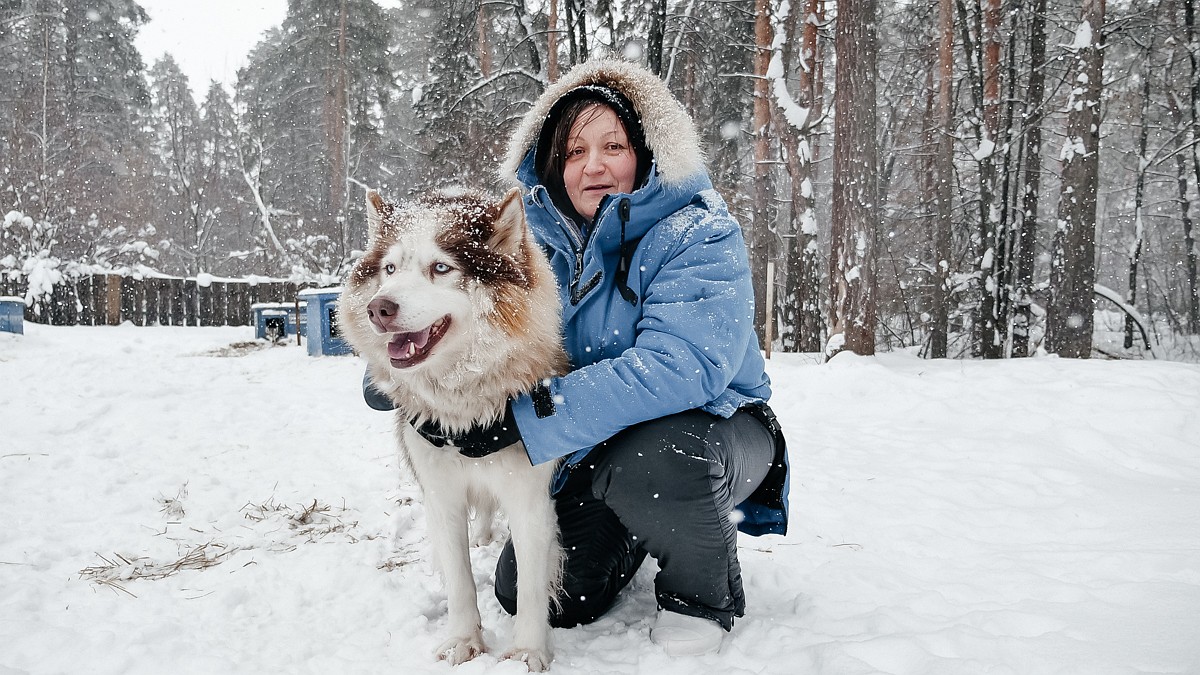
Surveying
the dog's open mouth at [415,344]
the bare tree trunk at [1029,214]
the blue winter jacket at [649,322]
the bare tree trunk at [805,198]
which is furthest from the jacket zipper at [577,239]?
the bare tree trunk at [1029,214]

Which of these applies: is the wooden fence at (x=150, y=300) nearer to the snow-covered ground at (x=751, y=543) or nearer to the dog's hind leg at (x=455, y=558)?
the snow-covered ground at (x=751, y=543)

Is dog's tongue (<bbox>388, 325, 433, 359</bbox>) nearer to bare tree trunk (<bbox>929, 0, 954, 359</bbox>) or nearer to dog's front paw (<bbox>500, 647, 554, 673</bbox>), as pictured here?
dog's front paw (<bbox>500, 647, 554, 673</bbox>)

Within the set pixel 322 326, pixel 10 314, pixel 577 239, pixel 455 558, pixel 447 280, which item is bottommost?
pixel 455 558

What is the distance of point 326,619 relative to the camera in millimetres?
1969

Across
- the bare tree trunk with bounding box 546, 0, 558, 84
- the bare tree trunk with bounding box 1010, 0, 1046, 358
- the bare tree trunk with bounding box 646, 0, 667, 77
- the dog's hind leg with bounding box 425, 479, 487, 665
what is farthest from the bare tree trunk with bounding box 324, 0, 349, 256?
the dog's hind leg with bounding box 425, 479, 487, 665

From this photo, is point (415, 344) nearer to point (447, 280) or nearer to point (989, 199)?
point (447, 280)

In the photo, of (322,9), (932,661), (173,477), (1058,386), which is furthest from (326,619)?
(322,9)

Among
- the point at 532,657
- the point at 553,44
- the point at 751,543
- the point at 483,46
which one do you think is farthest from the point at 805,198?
the point at 532,657

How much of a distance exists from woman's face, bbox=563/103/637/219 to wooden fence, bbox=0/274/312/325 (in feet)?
48.5

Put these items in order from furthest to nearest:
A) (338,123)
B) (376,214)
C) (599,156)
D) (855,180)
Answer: (338,123) < (855,180) < (599,156) < (376,214)

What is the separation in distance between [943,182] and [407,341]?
10521mm

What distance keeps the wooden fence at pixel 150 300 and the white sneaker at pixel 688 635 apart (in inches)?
605

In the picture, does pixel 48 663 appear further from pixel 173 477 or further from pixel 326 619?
pixel 173 477

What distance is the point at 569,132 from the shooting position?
2.14 meters
